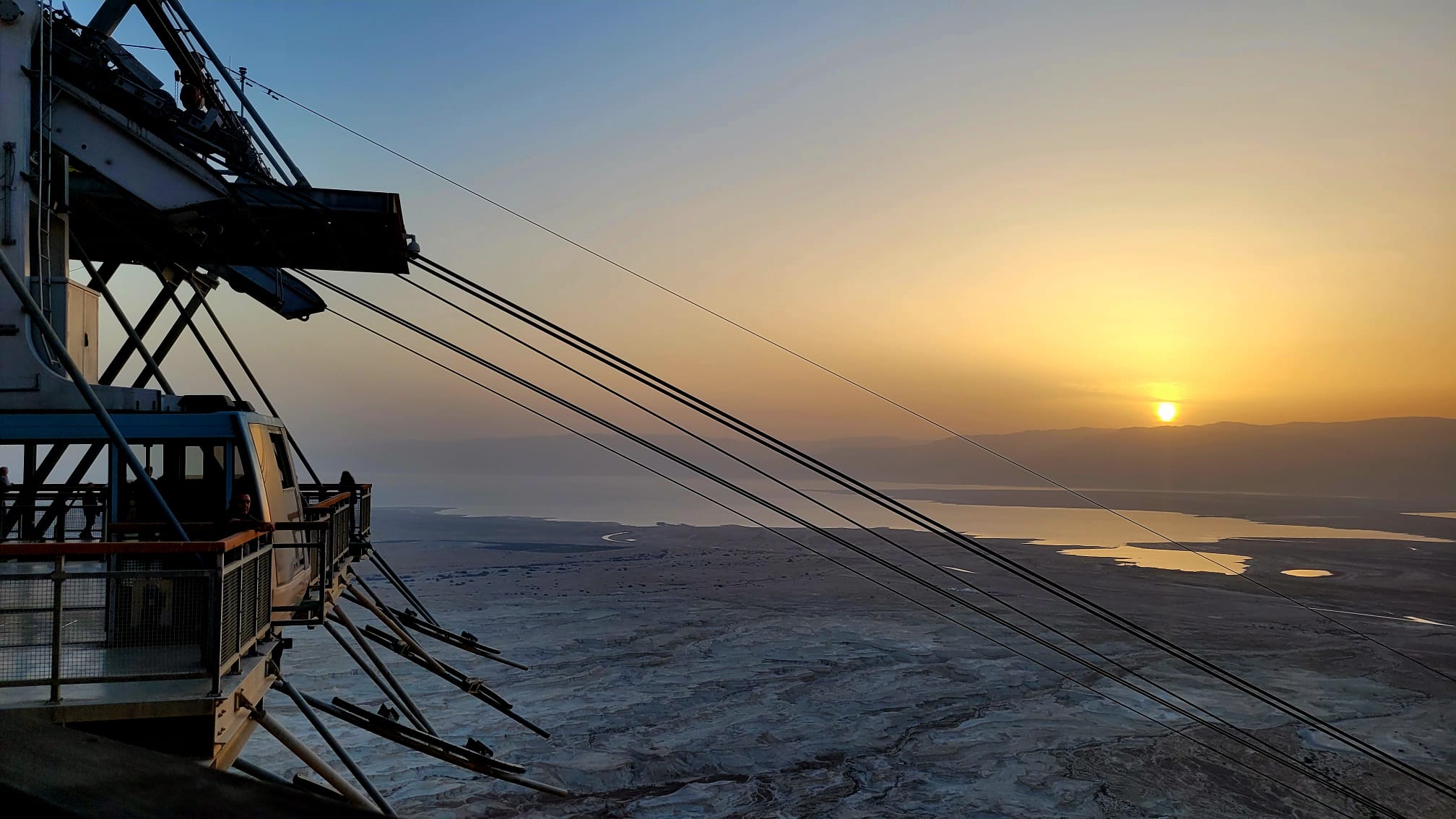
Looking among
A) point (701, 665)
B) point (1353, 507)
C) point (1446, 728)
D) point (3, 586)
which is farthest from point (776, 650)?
point (1353, 507)

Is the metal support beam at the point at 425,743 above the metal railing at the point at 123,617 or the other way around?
the other way around

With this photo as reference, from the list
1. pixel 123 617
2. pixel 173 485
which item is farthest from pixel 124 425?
pixel 123 617

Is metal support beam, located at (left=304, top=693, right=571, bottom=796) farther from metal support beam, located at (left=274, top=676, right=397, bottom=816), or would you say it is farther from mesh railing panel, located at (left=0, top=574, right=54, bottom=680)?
mesh railing panel, located at (left=0, top=574, right=54, bottom=680)

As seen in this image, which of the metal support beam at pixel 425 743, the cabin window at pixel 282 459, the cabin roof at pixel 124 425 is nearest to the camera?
the cabin roof at pixel 124 425

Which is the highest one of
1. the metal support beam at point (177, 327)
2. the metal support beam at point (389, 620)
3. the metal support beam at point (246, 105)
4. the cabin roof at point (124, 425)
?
the metal support beam at point (246, 105)

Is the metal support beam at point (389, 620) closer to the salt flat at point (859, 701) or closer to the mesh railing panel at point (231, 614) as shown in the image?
the salt flat at point (859, 701)

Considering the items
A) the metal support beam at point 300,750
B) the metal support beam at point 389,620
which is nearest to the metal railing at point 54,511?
the metal support beam at point 300,750

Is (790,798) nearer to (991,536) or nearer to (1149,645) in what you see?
(1149,645)

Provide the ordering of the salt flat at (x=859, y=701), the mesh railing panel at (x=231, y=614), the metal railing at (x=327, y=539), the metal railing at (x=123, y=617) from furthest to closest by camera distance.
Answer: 1. the salt flat at (x=859, y=701)
2. the metal railing at (x=327, y=539)
3. the mesh railing panel at (x=231, y=614)
4. the metal railing at (x=123, y=617)
